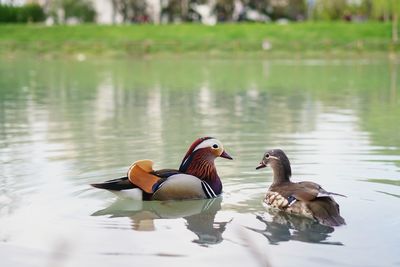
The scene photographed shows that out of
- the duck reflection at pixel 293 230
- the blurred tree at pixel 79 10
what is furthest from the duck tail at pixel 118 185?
the blurred tree at pixel 79 10

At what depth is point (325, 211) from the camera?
6.40 meters

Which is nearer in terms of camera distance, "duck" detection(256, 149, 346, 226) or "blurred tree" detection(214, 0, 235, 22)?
"duck" detection(256, 149, 346, 226)

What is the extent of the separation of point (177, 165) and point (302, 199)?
10.0 ft

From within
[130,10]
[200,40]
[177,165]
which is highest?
[130,10]

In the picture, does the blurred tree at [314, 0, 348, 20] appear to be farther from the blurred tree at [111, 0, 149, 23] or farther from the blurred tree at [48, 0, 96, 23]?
the blurred tree at [48, 0, 96, 23]

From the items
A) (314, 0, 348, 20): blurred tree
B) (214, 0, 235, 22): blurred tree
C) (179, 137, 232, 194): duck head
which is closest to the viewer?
(179, 137, 232, 194): duck head

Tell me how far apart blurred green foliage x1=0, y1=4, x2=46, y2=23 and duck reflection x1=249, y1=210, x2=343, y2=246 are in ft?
173

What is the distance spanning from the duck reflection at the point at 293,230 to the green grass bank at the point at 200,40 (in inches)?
1467

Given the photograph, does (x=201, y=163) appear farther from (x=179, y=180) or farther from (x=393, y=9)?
(x=393, y=9)

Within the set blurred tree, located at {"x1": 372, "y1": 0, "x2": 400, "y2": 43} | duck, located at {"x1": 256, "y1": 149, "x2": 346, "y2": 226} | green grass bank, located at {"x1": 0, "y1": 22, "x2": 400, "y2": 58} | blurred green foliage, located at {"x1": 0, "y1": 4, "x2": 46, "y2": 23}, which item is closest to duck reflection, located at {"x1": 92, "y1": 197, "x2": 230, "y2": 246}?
duck, located at {"x1": 256, "y1": 149, "x2": 346, "y2": 226}

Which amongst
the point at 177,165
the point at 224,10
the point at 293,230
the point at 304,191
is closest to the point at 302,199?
the point at 304,191

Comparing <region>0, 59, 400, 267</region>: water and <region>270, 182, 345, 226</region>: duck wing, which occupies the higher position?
<region>270, 182, 345, 226</region>: duck wing

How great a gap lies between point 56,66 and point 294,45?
50.5ft

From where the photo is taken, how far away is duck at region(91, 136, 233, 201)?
727 cm
